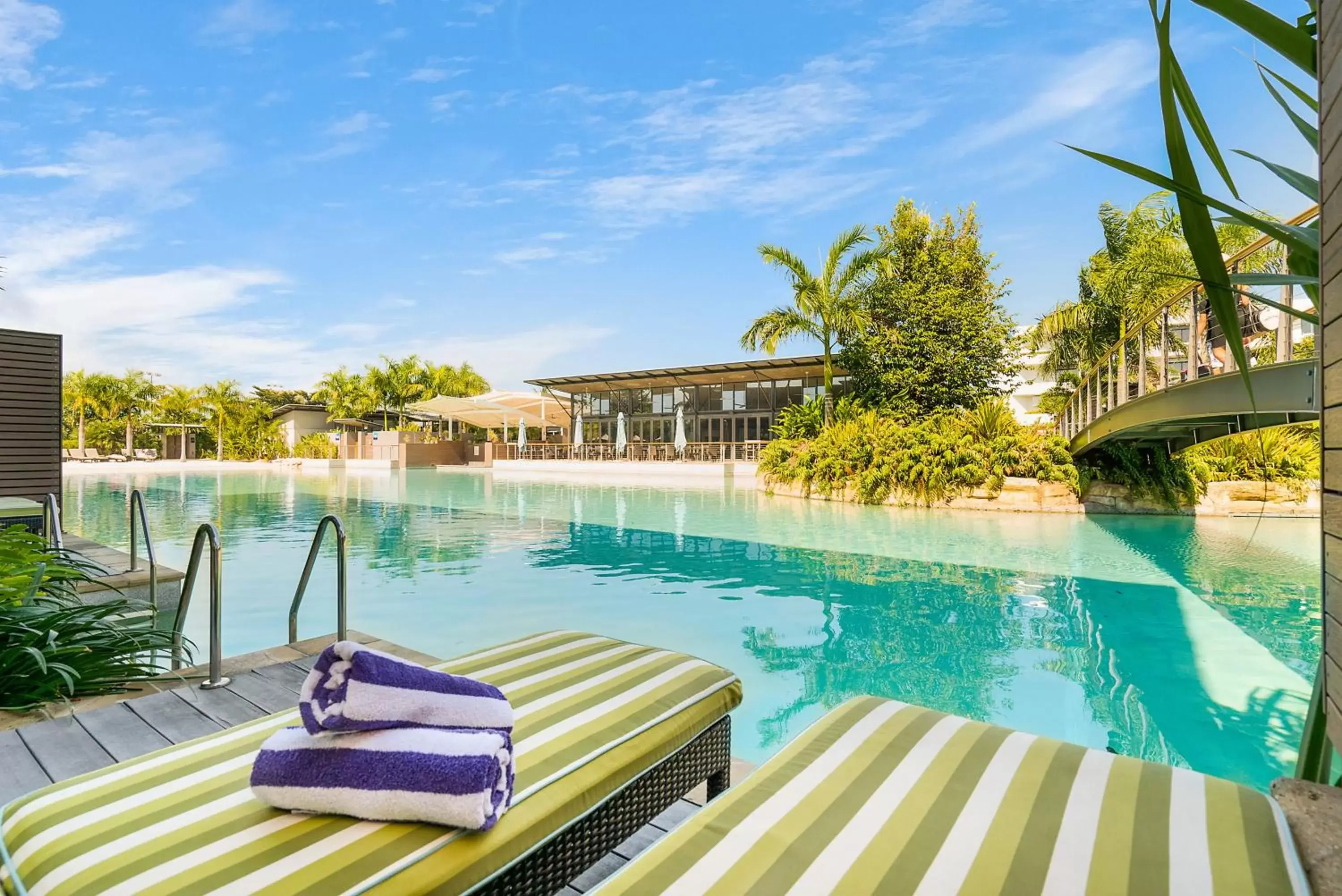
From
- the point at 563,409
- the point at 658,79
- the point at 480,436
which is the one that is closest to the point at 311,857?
the point at 563,409

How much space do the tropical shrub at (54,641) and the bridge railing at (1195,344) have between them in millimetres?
6097

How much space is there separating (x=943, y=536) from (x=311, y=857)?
34.0ft

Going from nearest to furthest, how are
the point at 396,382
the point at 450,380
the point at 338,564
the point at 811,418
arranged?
the point at 338,564 → the point at 811,418 → the point at 396,382 → the point at 450,380

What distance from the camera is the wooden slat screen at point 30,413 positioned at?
6906 mm

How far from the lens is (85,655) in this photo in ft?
10.2

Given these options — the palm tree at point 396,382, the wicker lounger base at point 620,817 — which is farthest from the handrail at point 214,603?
the palm tree at point 396,382

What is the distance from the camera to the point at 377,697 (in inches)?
54.0

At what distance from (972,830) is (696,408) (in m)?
28.5

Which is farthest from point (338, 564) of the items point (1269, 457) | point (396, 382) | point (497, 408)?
point (396, 382)

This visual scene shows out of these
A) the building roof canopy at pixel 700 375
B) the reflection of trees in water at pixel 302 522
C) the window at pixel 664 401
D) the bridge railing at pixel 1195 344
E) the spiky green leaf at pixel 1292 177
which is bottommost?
the reflection of trees in water at pixel 302 522

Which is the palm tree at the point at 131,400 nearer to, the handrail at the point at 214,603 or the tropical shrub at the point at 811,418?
the tropical shrub at the point at 811,418

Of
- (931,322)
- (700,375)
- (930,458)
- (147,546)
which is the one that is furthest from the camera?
(700,375)

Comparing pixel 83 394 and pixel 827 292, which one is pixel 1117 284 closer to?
pixel 827 292

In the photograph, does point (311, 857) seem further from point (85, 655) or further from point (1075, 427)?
point (1075, 427)
